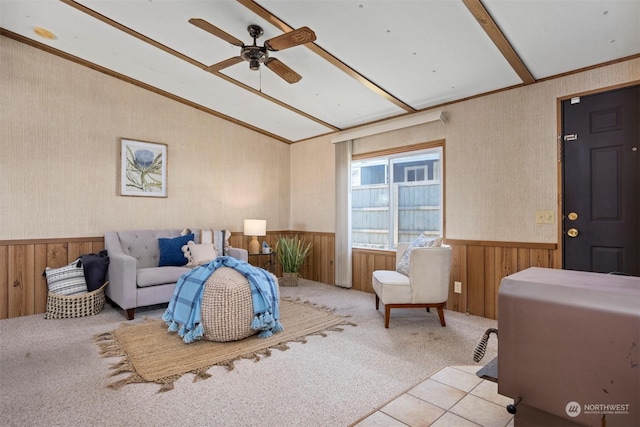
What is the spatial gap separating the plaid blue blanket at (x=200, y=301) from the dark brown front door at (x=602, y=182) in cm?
276

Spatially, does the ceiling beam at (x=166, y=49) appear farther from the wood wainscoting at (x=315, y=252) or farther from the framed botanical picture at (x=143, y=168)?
the wood wainscoting at (x=315, y=252)

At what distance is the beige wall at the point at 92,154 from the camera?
375cm

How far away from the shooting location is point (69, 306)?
3.62m

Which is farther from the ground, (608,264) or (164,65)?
(164,65)

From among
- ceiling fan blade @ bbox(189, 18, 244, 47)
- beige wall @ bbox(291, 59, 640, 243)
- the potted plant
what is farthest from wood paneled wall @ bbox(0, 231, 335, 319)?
beige wall @ bbox(291, 59, 640, 243)

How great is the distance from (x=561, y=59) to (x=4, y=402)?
4.71 meters

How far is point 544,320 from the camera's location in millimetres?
811

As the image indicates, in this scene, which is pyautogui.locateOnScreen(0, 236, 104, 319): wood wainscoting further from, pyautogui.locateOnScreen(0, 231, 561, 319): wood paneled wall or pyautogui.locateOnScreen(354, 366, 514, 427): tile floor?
pyautogui.locateOnScreen(354, 366, 514, 427): tile floor

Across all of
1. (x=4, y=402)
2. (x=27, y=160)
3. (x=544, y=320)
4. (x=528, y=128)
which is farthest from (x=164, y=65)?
(x=544, y=320)

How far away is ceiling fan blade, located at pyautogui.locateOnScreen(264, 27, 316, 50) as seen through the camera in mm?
2435

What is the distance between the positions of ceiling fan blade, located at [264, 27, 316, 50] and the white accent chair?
6.94 feet

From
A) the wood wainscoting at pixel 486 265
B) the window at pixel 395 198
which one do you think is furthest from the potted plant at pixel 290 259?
the wood wainscoting at pixel 486 265

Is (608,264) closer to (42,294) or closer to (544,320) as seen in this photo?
(544,320)

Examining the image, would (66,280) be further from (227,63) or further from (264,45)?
(264,45)
